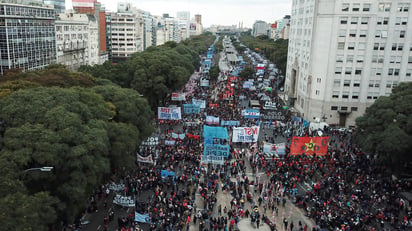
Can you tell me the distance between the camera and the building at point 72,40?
68812 mm

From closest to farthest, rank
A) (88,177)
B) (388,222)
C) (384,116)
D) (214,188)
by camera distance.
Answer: (88,177)
(388,222)
(214,188)
(384,116)

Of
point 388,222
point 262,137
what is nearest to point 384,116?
point 388,222

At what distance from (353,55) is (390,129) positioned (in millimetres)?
24346

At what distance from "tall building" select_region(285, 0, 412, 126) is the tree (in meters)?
17.2

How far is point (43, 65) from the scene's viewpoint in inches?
2201

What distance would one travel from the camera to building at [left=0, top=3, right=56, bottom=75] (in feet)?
146

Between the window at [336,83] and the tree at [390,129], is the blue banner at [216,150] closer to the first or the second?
the tree at [390,129]

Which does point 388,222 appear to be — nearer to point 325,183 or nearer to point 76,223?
point 325,183

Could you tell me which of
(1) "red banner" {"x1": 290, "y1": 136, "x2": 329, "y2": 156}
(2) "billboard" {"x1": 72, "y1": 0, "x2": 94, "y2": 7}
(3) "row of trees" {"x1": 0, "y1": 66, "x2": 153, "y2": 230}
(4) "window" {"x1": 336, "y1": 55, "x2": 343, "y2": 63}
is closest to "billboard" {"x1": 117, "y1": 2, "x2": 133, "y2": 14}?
(2) "billboard" {"x1": 72, "y1": 0, "x2": 94, "y2": 7}

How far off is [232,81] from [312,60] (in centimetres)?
2834

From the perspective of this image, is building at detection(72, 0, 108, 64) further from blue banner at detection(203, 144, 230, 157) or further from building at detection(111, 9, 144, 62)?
blue banner at detection(203, 144, 230, 157)

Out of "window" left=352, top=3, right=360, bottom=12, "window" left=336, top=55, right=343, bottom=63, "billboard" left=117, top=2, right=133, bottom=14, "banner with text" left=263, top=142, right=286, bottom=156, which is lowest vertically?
"banner with text" left=263, top=142, right=286, bottom=156

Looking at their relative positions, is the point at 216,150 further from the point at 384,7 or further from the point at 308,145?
the point at 384,7

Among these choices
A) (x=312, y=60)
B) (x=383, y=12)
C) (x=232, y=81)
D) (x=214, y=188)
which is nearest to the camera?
(x=214, y=188)
